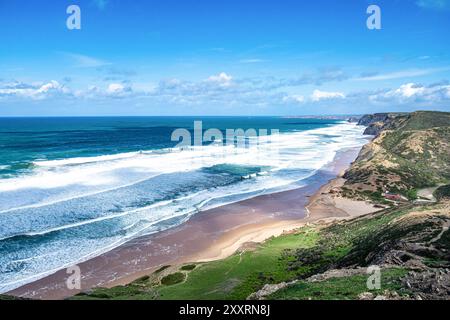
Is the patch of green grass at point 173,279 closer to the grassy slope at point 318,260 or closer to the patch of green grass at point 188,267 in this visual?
the grassy slope at point 318,260

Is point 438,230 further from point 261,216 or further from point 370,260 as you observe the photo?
point 261,216

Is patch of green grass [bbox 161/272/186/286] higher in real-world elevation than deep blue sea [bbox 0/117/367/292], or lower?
lower

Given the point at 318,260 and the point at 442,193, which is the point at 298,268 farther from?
the point at 442,193

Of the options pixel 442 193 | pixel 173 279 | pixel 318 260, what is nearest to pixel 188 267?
pixel 173 279

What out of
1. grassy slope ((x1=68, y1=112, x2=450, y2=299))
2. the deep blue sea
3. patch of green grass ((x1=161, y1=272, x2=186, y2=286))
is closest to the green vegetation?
grassy slope ((x1=68, y1=112, x2=450, y2=299))

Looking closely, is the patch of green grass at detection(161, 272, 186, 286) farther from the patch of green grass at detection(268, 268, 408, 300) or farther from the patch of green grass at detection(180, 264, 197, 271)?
the patch of green grass at detection(268, 268, 408, 300)
